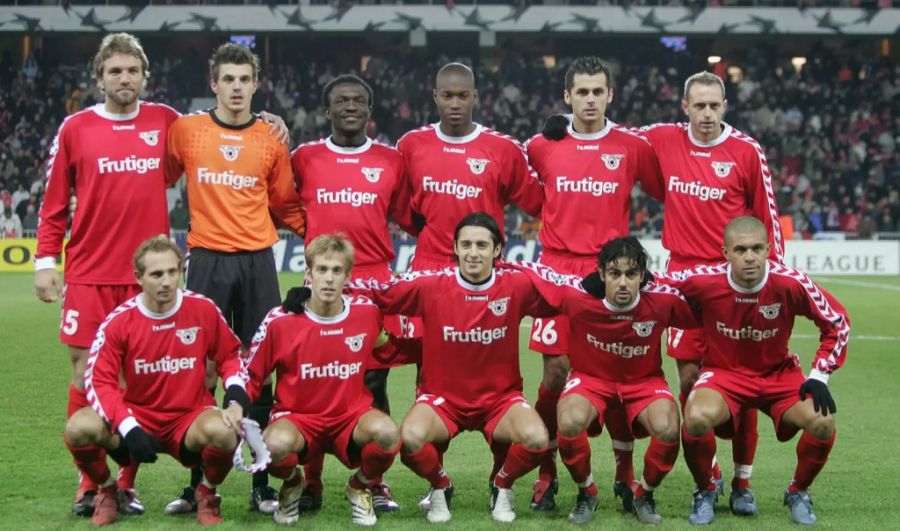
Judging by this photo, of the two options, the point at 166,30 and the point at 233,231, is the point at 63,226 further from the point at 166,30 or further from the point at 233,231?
the point at 166,30

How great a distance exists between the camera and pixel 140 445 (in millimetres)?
5266

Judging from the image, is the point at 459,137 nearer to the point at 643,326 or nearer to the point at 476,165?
the point at 476,165

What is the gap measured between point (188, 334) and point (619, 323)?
6.86ft

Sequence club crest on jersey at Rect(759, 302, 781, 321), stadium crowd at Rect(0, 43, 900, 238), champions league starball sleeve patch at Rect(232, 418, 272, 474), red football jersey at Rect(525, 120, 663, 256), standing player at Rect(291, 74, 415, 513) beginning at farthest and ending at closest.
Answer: stadium crowd at Rect(0, 43, 900, 238) < red football jersey at Rect(525, 120, 663, 256) < standing player at Rect(291, 74, 415, 513) < club crest on jersey at Rect(759, 302, 781, 321) < champions league starball sleeve patch at Rect(232, 418, 272, 474)

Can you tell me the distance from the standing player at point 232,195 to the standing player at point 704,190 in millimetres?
2164

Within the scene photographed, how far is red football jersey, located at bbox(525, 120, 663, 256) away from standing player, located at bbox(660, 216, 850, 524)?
1.90 ft

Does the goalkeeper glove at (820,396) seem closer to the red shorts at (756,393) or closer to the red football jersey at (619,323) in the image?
the red shorts at (756,393)

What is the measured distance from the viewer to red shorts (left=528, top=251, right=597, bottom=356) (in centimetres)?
646

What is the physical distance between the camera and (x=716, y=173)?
258 inches

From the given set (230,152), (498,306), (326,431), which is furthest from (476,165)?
(326,431)

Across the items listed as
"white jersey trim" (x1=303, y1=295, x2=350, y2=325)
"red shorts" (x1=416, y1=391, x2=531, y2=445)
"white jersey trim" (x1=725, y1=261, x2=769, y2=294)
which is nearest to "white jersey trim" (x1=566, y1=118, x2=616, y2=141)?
"white jersey trim" (x1=725, y1=261, x2=769, y2=294)

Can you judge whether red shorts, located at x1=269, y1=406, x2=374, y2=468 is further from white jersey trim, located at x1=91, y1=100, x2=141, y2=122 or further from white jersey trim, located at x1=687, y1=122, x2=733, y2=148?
white jersey trim, located at x1=687, y1=122, x2=733, y2=148

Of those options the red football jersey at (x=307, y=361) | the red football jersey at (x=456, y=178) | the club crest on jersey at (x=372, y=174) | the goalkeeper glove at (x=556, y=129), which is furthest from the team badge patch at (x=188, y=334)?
the goalkeeper glove at (x=556, y=129)

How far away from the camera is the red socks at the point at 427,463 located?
5.70 meters
